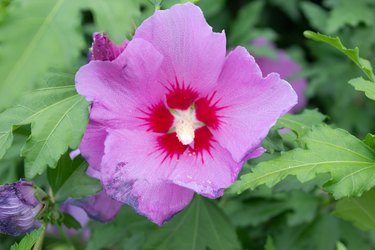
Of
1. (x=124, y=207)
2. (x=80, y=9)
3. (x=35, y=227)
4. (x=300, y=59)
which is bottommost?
(x=300, y=59)

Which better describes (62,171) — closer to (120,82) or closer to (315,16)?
(120,82)

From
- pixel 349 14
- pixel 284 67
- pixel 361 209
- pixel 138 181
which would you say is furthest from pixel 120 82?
pixel 284 67

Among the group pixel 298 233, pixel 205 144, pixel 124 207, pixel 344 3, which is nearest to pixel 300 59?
pixel 344 3

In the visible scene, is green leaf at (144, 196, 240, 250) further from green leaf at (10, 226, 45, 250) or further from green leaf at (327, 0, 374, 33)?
green leaf at (327, 0, 374, 33)

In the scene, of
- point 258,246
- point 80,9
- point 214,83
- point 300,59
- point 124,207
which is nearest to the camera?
point 80,9

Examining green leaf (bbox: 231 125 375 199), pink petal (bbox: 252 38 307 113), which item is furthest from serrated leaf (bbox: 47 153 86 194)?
pink petal (bbox: 252 38 307 113)

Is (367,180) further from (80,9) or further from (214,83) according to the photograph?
(80,9)
